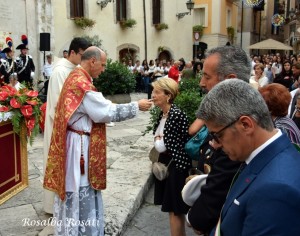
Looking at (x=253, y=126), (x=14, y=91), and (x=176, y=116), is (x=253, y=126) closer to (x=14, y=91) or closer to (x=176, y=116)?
(x=176, y=116)

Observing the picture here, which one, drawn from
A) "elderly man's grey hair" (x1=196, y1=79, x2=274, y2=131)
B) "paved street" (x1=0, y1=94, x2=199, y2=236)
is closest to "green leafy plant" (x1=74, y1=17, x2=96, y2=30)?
"paved street" (x1=0, y1=94, x2=199, y2=236)

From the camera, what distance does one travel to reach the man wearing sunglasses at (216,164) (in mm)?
1844

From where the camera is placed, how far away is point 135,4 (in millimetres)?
21984

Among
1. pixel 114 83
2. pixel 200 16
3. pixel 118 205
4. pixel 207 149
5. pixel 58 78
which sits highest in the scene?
pixel 200 16

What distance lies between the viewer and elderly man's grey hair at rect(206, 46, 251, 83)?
222 cm

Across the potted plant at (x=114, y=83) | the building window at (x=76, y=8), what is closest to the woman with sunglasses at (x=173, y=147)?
the potted plant at (x=114, y=83)

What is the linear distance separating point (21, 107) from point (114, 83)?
712 cm

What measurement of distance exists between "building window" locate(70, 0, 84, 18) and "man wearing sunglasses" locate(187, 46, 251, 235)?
17.8 m

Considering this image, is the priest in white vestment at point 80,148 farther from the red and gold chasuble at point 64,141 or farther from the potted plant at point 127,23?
the potted plant at point 127,23

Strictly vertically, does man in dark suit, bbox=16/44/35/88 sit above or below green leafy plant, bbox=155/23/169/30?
below

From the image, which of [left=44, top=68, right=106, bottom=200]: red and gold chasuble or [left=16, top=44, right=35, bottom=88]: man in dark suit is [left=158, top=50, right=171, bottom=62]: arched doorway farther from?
[left=44, top=68, right=106, bottom=200]: red and gold chasuble

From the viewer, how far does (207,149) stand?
2.48 metres

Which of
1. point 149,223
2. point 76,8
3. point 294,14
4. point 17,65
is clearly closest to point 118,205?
point 149,223

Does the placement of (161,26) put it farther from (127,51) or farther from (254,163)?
(254,163)
